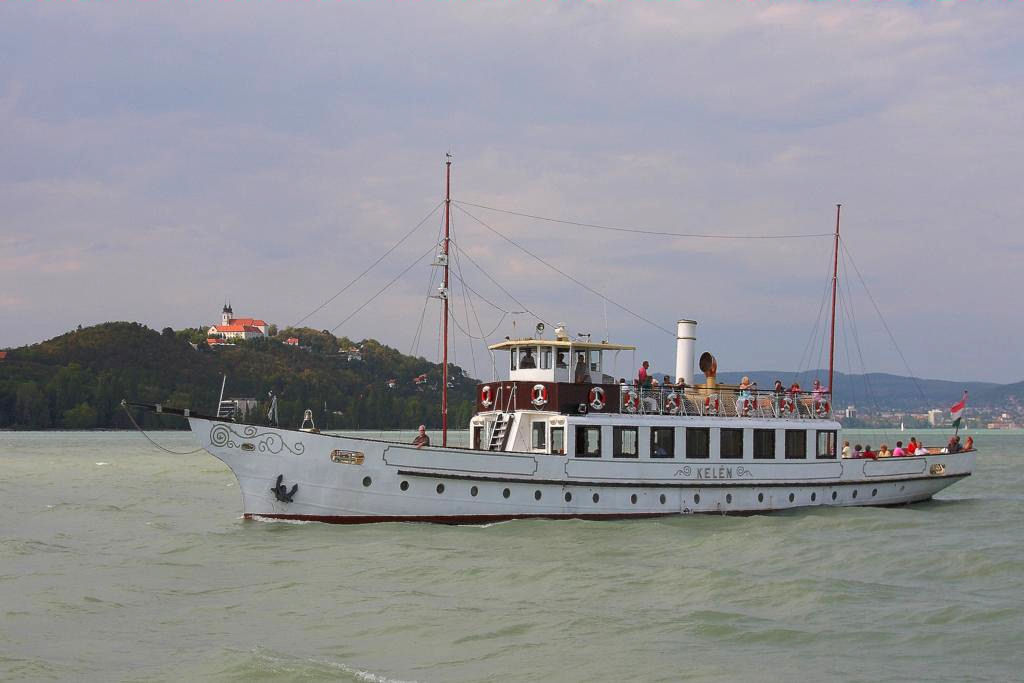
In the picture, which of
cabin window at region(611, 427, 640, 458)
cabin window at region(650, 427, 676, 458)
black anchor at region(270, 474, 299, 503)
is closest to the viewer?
black anchor at region(270, 474, 299, 503)

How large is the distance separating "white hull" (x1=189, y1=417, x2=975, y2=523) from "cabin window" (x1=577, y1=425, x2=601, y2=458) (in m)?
0.34

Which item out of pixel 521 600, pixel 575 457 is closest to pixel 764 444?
pixel 575 457

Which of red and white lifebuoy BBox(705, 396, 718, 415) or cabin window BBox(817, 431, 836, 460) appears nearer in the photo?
red and white lifebuoy BBox(705, 396, 718, 415)

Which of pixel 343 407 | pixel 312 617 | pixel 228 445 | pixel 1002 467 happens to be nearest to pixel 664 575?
pixel 312 617

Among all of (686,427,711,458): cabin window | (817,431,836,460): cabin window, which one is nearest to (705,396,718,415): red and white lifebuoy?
(686,427,711,458): cabin window

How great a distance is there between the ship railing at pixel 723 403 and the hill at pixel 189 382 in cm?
8965

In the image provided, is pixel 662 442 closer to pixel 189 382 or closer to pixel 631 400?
pixel 631 400

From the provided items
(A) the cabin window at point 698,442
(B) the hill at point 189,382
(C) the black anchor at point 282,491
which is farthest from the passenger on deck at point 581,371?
(B) the hill at point 189,382

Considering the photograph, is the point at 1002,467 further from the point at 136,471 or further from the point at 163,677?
the point at 163,677

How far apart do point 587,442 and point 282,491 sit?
7606 millimetres

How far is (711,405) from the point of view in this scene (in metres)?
29.1

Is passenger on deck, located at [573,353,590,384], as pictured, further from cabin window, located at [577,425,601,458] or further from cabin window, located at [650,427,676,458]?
cabin window, located at [650,427,676,458]

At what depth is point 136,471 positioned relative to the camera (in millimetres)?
55812

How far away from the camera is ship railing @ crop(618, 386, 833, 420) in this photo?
27781mm
